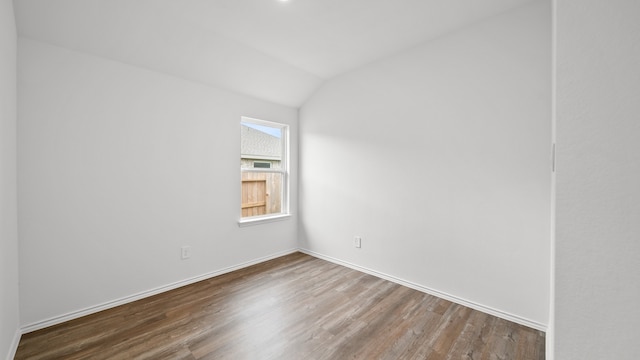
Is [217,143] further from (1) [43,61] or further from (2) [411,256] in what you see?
(2) [411,256]

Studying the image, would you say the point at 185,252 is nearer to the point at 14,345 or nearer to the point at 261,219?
the point at 261,219

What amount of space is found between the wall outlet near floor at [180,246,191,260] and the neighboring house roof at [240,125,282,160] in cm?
129

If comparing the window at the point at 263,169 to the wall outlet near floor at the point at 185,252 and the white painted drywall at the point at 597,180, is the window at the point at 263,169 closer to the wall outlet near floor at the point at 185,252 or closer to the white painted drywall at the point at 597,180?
the wall outlet near floor at the point at 185,252

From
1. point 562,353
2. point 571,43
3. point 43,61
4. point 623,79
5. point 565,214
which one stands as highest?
point 43,61

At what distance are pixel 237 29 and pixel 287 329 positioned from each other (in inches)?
106

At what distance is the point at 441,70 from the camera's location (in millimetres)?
2512

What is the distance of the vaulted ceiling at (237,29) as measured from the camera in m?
1.99

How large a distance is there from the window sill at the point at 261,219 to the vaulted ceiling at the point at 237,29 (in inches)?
67.4

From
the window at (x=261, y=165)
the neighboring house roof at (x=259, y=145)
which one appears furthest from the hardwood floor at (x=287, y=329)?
the neighboring house roof at (x=259, y=145)

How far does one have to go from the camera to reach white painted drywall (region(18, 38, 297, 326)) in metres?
2.00

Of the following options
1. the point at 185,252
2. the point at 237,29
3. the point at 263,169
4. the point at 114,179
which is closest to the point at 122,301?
the point at 185,252

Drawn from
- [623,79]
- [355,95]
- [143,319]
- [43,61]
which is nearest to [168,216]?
[143,319]

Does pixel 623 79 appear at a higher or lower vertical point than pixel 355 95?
lower

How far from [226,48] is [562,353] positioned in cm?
314
